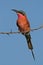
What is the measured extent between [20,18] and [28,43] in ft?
1.95

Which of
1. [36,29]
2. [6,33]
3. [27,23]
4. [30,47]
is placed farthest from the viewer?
[27,23]

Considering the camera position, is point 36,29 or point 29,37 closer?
point 36,29

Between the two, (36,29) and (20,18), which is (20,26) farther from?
(36,29)

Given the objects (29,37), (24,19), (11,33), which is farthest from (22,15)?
(11,33)

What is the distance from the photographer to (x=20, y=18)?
15.3 feet

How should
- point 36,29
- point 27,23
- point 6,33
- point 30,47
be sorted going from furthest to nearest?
point 27,23 < point 30,47 < point 6,33 < point 36,29

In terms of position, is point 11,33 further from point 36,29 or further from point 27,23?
point 27,23

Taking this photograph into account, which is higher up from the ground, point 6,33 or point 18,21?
point 18,21

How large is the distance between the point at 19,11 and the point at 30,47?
2.69ft

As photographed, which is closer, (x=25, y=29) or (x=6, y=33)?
(x=6, y=33)

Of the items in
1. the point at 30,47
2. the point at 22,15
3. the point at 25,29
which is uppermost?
the point at 22,15

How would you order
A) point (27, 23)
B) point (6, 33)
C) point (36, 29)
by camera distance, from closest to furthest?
1. point (36, 29)
2. point (6, 33)
3. point (27, 23)

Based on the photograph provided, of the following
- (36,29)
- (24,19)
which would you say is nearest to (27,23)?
(24,19)

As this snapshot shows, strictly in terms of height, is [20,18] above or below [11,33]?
above
